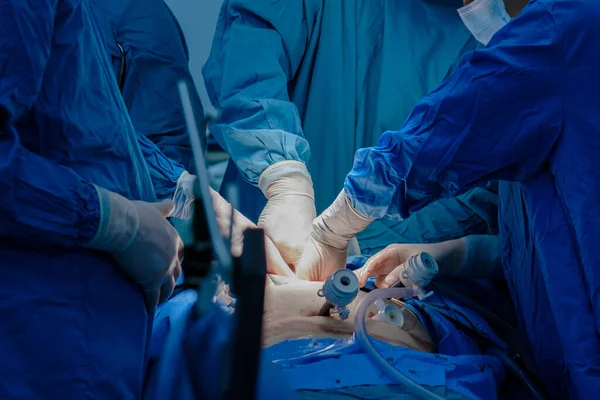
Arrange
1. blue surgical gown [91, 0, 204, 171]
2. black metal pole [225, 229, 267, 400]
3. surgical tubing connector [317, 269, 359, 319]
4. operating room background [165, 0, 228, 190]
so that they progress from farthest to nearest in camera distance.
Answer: operating room background [165, 0, 228, 190] → blue surgical gown [91, 0, 204, 171] → surgical tubing connector [317, 269, 359, 319] → black metal pole [225, 229, 267, 400]

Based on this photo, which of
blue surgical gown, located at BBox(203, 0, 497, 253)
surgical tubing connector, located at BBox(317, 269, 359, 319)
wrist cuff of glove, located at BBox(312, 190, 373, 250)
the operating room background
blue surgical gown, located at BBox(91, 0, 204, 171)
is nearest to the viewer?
surgical tubing connector, located at BBox(317, 269, 359, 319)

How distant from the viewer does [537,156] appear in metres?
1.15

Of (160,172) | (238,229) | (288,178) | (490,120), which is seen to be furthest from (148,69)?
(490,120)

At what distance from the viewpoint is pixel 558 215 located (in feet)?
3.75

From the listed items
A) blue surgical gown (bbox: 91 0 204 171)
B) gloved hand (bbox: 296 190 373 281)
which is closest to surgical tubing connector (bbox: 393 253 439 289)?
gloved hand (bbox: 296 190 373 281)

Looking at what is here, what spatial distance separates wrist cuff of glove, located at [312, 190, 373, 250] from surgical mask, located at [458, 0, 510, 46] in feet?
1.60

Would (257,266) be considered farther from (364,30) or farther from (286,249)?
(364,30)

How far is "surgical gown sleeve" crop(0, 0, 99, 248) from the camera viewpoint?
756mm

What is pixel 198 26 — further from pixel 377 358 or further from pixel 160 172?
pixel 377 358

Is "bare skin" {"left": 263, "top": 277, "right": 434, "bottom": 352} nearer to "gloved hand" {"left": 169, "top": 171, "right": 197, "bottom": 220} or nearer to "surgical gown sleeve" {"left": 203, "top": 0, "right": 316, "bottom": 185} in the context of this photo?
"gloved hand" {"left": 169, "top": 171, "right": 197, "bottom": 220}

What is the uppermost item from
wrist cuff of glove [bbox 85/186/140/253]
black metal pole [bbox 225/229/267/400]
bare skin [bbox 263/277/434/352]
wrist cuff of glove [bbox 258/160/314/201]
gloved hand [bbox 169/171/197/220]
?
wrist cuff of glove [bbox 85/186/140/253]

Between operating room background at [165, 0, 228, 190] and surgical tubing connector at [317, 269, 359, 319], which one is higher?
operating room background at [165, 0, 228, 190]

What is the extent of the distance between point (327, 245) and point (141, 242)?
0.74m

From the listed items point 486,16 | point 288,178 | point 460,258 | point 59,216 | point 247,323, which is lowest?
point 460,258
